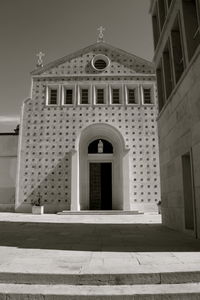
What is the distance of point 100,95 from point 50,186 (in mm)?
8691

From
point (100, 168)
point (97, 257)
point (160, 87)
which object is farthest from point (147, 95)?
point (97, 257)

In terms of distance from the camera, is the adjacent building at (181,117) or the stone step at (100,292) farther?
the adjacent building at (181,117)

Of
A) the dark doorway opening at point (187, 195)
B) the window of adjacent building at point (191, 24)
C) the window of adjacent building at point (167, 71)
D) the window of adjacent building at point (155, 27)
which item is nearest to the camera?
the window of adjacent building at point (191, 24)

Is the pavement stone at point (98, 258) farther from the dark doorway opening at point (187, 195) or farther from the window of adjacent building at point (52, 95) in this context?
the window of adjacent building at point (52, 95)

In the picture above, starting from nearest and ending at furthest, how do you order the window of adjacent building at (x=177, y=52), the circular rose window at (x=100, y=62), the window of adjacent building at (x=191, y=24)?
the window of adjacent building at (x=191, y=24), the window of adjacent building at (x=177, y=52), the circular rose window at (x=100, y=62)

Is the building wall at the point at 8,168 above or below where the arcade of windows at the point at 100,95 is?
below

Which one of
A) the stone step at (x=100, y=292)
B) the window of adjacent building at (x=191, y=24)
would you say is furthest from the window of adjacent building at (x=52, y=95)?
the stone step at (x=100, y=292)

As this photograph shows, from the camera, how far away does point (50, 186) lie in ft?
66.2

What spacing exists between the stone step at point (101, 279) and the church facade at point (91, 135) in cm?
1650

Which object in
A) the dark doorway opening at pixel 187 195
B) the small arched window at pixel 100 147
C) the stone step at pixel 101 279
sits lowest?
the stone step at pixel 101 279

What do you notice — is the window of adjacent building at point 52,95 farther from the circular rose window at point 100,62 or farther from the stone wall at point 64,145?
the circular rose window at point 100,62

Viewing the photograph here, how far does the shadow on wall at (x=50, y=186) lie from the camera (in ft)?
65.4

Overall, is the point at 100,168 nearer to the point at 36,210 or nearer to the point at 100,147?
the point at 100,147

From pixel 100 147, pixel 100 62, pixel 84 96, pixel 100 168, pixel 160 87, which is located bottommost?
pixel 100 168
